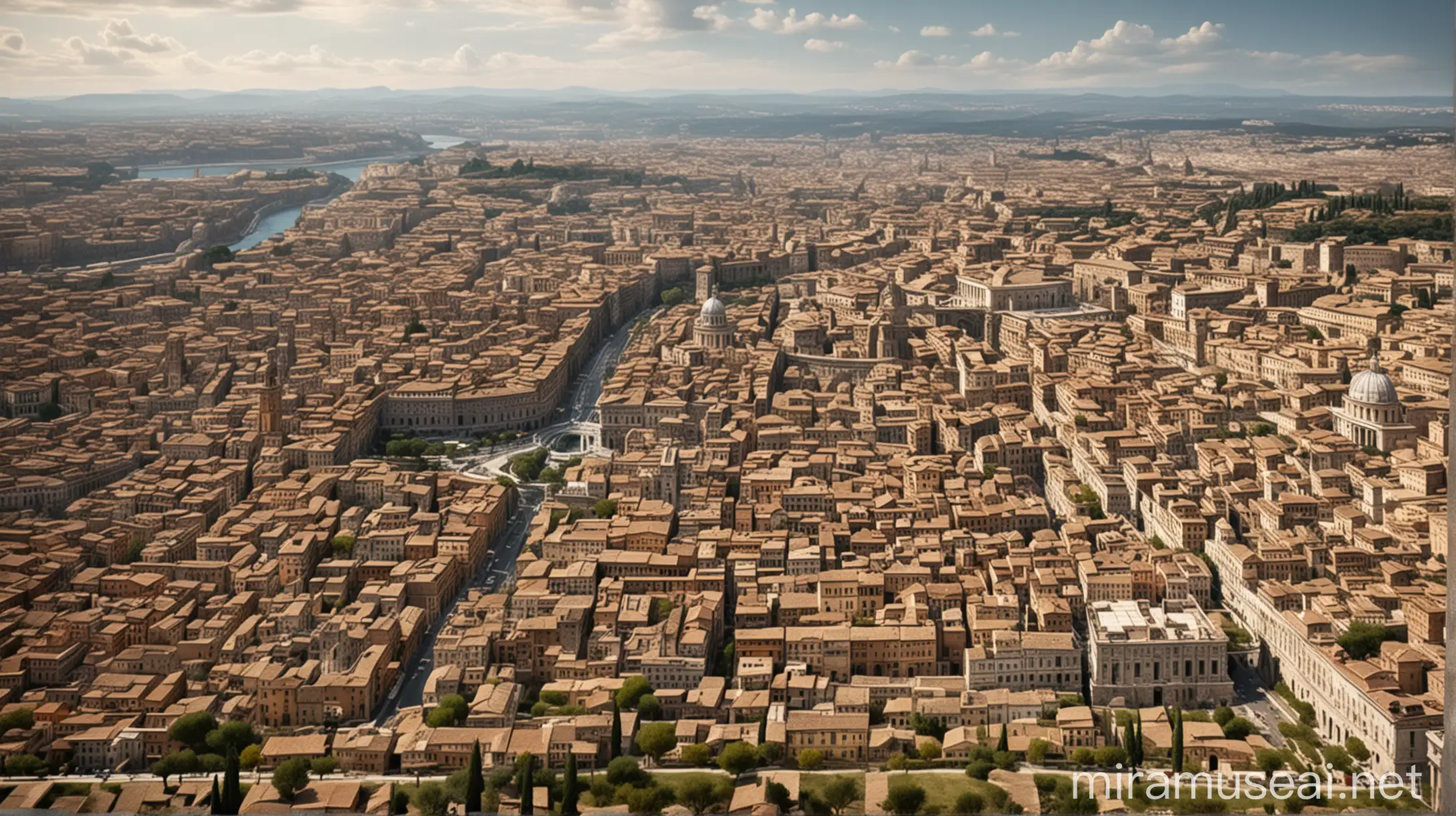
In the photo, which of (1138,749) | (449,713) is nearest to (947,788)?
(1138,749)

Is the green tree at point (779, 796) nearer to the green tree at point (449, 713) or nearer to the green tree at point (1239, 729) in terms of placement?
the green tree at point (449, 713)

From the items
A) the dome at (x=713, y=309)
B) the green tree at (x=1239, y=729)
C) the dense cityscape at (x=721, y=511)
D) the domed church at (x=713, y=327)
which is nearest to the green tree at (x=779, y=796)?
the dense cityscape at (x=721, y=511)

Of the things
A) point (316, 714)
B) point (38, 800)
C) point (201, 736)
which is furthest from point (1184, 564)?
point (38, 800)

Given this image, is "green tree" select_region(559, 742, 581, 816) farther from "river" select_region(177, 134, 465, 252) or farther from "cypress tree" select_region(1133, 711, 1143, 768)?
"river" select_region(177, 134, 465, 252)

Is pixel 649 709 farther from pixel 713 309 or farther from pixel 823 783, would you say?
pixel 713 309

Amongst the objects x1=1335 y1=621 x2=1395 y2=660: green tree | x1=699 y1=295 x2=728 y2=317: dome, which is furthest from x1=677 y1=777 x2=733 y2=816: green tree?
x1=699 y1=295 x2=728 y2=317: dome

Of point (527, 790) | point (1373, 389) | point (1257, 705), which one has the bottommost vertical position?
point (1257, 705)

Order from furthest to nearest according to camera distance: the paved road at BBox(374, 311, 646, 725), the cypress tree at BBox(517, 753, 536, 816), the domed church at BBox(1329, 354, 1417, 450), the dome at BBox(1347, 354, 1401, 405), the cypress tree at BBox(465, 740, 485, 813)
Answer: the dome at BBox(1347, 354, 1401, 405) → the domed church at BBox(1329, 354, 1417, 450) → the paved road at BBox(374, 311, 646, 725) → the cypress tree at BBox(465, 740, 485, 813) → the cypress tree at BBox(517, 753, 536, 816)
